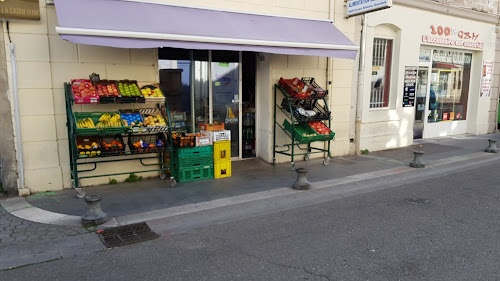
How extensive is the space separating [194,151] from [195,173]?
1.56ft

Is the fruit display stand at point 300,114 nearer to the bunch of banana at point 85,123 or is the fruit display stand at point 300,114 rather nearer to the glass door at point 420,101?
the bunch of banana at point 85,123

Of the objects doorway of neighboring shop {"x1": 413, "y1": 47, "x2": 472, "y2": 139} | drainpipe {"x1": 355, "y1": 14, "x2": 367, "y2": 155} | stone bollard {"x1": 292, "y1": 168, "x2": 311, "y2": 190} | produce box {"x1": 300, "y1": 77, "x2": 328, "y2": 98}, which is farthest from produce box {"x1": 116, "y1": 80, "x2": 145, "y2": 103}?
doorway of neighboring shop {"x1": 413, "y1": 47, "x2": 472, "y2": 139}

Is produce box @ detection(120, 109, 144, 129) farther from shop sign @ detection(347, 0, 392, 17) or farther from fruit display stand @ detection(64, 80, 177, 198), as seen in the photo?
shop sign @ detection(347, 0, 392, 17)

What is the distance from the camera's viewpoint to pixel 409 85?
35.8 ft

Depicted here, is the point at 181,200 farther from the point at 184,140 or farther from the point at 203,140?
the point at 203,140

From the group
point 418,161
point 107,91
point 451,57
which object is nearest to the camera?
point 107,91

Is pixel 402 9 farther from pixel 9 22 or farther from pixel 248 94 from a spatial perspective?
pixel 9 22

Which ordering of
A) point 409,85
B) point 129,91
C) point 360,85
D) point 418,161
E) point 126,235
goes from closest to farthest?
point 126,235, point 129,91, point 418,161, point 360,85, point 409,85

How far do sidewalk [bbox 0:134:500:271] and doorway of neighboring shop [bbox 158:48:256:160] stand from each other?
94 centimetres

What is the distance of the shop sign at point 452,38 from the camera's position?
11344 mm

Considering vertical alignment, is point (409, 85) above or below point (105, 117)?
above

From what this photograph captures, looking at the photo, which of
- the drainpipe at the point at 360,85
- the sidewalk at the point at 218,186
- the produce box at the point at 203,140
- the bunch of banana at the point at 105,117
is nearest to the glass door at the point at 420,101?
the sidewalk at the point at 218,186

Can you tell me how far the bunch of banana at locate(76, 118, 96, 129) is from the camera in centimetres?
603

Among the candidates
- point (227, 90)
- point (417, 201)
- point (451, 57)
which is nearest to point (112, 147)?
point (227, 90)
